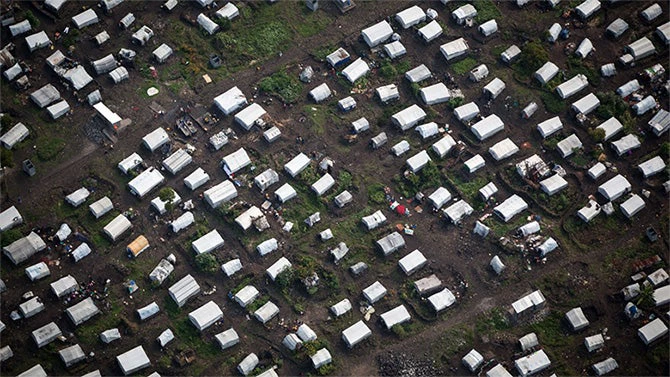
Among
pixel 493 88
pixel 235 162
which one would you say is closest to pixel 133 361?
pixel 235 162

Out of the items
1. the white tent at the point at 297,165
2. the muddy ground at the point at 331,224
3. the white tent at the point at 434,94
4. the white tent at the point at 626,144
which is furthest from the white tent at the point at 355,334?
the white tent at the point at 626,144

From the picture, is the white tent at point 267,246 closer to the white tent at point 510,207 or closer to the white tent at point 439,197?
the white tent at point 439,197

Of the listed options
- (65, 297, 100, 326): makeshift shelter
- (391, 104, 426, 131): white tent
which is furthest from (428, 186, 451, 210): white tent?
(65, 297, 100, 326): makeshift shelter

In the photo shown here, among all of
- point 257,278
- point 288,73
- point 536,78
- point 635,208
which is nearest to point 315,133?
point 288,73

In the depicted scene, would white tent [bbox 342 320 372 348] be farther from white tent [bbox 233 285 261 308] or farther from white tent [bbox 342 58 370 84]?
white tent [bbox 342 58 370 84]

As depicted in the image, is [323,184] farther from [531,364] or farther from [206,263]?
[531,364]

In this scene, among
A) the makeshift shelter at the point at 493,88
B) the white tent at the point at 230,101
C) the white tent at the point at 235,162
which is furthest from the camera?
the makeshift shelter at the point at 493,88
